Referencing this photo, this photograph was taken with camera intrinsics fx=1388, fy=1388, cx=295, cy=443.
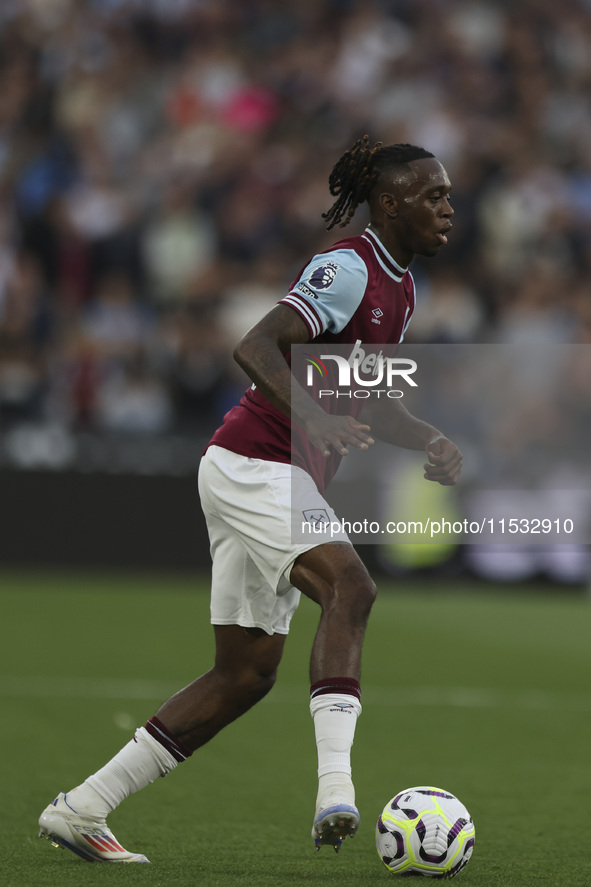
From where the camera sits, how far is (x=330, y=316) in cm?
411

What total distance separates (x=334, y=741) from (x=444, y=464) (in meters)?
1.02

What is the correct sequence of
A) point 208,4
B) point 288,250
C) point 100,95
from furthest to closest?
point 208,4
point 100,95
point 288,250

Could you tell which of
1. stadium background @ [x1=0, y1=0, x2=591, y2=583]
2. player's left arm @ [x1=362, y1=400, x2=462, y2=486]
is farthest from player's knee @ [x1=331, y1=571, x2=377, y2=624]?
stadium background @ [x1=0, y1=0, x2=591, y2=583]

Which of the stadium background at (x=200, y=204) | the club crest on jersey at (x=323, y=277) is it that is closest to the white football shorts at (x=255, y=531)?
the club crest on jersey at (x=323, y=277)

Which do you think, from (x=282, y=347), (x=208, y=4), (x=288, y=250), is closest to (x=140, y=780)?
(x=282, y=347)

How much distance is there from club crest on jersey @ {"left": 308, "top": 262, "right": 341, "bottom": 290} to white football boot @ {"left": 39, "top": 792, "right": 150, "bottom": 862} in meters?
1.76

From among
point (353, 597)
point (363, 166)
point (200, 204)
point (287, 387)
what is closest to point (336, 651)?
point (353, 597)

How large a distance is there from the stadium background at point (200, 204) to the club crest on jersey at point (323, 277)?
921 cm

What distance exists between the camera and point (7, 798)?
514 centimetres

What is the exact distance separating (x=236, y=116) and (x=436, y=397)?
4.78 meters

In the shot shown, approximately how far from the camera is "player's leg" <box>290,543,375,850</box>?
373cm

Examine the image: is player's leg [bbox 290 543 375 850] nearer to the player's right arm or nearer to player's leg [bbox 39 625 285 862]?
the player's right arm

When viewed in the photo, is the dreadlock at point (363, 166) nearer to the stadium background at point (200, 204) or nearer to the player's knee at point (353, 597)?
the player's knee at point (353, 597)

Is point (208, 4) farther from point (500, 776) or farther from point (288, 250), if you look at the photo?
point (500, 776)
